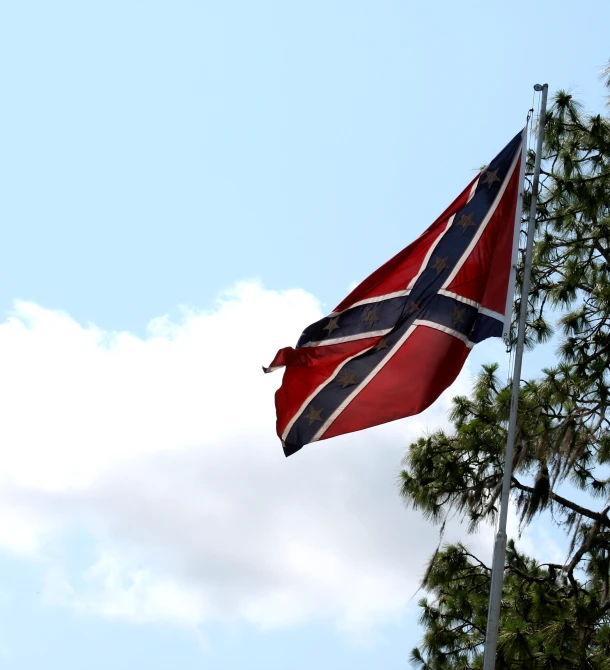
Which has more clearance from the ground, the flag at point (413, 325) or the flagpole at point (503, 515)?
the flag at point (413, 325)

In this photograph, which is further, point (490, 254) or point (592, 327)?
point (592, 327)

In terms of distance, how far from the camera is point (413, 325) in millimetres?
10938

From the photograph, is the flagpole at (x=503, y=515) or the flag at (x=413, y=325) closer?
the flagpole at (x=503, y=515)

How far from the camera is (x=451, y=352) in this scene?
35.0 feet

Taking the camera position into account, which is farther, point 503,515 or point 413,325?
point 413,325

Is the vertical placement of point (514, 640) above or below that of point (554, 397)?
below

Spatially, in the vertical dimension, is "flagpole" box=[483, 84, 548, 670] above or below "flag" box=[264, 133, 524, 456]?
below

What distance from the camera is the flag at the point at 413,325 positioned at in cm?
1066

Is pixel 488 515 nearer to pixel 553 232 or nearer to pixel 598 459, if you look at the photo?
pixel 598 459

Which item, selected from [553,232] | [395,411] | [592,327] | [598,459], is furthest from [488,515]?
[395,411]

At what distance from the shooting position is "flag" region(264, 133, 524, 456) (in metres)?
10.7

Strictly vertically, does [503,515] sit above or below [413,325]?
below

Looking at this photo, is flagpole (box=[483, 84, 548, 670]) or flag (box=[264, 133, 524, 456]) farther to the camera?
flag (box=[264, 133, 524, 456])

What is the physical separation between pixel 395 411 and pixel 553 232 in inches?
223
